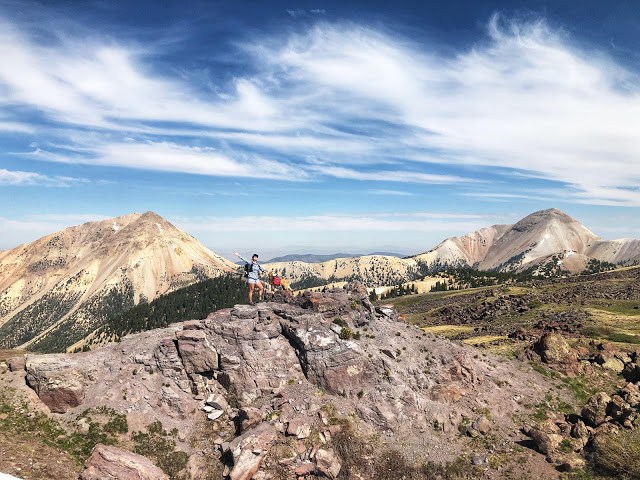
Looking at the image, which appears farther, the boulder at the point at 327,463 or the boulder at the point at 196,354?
the boulder at the point at 196,354

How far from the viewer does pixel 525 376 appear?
44.9 m

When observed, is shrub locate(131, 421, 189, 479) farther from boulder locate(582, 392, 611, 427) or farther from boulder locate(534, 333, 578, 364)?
boulder locate(534, 333, 578, 364)

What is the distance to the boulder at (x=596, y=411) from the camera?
3425cm

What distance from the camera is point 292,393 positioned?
Answer: 115 ft

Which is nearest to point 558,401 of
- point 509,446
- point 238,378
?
point 509,446

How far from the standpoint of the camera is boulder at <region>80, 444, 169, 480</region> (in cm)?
2530

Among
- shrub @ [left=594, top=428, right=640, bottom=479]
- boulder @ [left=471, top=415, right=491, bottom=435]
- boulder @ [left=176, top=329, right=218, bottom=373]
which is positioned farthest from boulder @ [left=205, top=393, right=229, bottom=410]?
shrub @ [left=594, top=428, right=640, bottom=479]

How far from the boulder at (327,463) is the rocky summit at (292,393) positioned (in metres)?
0.09

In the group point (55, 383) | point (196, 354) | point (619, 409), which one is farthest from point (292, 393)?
point (619, 409)

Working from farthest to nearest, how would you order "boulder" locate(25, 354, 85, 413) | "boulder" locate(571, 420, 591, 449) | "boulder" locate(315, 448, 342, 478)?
"boulder" locate(571, 420, 591, 449)
"boulder" locate(25, 354, 85, 413)
"boulder" locate(315, 448, 342, 478)

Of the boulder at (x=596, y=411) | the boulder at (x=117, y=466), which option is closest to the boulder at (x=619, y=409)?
the boulder at (x=596, y=411)

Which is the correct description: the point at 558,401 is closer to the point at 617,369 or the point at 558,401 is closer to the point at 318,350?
the point at 617,369

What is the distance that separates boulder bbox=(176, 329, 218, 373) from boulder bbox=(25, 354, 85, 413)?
927cm

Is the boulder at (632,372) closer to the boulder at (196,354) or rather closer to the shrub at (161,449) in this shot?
the boulder at (196,354)
